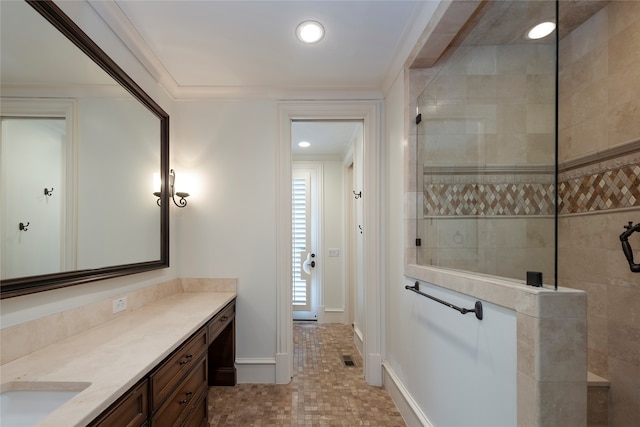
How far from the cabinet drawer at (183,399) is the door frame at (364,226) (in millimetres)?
935

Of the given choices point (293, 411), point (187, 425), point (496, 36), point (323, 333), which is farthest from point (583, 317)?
point (323, 333)

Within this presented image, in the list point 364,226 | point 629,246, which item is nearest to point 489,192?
point 629,246

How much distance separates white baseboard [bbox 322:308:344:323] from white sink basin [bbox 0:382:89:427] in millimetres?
3796

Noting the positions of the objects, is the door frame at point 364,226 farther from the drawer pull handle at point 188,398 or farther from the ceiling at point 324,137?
the drawer pull handle at point 188,398

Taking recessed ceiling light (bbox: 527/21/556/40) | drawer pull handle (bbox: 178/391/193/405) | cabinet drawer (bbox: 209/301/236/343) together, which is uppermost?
recessed ceiling light (bbox: 527/21/556/40)

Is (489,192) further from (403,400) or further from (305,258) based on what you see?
(305,258)

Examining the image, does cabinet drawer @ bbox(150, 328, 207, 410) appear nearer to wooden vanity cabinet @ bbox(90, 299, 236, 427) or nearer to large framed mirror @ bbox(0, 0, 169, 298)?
wooden vanity cabinet @ bbox(90, 299, 236, 427)

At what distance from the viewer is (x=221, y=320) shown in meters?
2.29

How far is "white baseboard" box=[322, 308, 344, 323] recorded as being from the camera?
4594 mm

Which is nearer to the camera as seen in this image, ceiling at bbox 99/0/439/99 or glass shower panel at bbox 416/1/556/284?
glass shower panel at bbox 416/1/556/284

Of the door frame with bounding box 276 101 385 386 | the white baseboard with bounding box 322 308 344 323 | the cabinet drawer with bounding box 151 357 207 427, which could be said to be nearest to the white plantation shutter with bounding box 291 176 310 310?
the white baseboard with bounding box 322 308 344 323

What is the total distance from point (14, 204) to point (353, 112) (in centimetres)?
233

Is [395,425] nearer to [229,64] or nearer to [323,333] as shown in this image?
[323,333]

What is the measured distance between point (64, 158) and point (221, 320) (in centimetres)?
142
